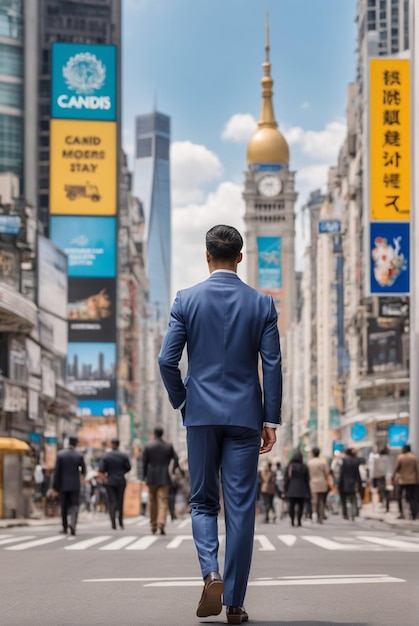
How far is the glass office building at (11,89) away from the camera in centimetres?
9719

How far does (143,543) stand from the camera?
1772 cm

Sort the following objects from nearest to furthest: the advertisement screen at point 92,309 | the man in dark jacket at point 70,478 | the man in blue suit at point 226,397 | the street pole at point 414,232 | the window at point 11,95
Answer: the man in blue suit at point 226,397 → the man in dark jacket at point 70,478 → the street pole at point 414,232 → the advertisement screen at point 92,309 → the window at point 11,95

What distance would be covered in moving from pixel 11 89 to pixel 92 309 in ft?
65.1

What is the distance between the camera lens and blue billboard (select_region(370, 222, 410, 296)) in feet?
119

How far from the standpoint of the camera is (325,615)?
23.7 feet

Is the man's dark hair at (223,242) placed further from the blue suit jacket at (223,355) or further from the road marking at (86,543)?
the road marking at (86,543)

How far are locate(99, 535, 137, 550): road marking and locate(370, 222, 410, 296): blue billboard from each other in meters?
17.6

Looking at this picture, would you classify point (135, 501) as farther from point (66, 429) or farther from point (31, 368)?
point (66, 429)

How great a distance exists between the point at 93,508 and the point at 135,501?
662cm

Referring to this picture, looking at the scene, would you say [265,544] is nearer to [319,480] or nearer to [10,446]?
[319,480]

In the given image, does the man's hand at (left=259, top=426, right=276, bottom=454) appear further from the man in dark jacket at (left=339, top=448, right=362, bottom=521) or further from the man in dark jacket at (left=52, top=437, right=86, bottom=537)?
the man in dark jacket at (left=339, top=448, right=362, bottom=521)

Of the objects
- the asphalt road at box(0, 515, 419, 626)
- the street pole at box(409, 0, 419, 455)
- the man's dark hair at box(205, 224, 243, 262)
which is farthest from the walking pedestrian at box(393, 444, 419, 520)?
the man's dark hair at box(205, 224, 243, 262)

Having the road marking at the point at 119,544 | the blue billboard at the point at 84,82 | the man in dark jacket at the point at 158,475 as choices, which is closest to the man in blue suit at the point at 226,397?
the road marking at the point at 119,544

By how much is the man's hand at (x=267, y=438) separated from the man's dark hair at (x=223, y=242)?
0.94 m
